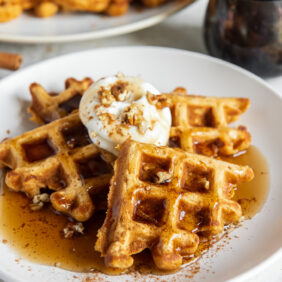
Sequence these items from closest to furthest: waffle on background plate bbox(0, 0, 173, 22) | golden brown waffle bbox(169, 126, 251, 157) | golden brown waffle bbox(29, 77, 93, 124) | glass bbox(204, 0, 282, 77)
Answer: golden brown waffle bbox(169, 126, 251, 157) < golden brown waffle bbox(29, 77, 93, 124) < glass bbox(204, 0, 282, 77) < waffle on background plate bbox(0, 0, 173, 22)

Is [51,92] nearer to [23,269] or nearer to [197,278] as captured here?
[23,269]

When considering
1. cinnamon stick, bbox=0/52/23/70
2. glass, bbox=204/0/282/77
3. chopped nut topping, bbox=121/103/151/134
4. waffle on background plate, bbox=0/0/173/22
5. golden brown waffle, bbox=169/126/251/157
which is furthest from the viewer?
waffle on background plate, bbox=0/0/173/22

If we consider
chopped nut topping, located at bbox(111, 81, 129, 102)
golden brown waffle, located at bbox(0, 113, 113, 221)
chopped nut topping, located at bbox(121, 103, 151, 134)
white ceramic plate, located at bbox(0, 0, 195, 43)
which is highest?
chopped nut topping, located at bbox(111, 81, 129, 102)

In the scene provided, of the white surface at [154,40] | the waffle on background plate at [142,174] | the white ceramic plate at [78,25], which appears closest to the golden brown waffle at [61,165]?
the waffle on background plate at [142,174]

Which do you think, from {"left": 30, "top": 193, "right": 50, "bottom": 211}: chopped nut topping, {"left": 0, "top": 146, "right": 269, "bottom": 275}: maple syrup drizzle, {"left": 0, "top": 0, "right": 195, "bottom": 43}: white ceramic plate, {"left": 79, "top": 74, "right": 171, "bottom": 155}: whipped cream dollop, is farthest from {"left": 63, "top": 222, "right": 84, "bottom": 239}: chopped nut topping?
{"left": 0, "top": 0, "right": 195, "bottom": 43}: white ceramic plate

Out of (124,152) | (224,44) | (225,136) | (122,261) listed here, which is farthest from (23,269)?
(224,44)

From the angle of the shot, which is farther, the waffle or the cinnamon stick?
the cinnamon stick

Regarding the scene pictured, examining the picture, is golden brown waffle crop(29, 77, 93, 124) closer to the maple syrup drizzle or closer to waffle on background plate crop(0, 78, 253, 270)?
waffle on background plate crop(0, 78, 253, 270)
